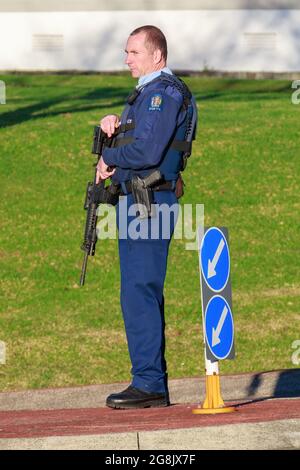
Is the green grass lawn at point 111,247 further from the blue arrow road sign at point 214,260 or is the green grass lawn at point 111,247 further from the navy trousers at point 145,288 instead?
the blue arrow road sign at point 214,260

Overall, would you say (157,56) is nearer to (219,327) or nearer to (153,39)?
(153,39)

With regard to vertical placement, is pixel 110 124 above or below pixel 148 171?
above

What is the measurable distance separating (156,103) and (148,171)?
409 mm

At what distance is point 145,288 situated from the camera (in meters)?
7.93

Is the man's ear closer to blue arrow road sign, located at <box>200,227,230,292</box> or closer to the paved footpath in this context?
blue arrow road sign, located at <box>200,227,230,292</box>

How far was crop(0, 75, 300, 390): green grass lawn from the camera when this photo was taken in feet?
42.1

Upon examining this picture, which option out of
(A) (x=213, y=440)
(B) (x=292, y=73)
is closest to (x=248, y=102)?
(B) (x=292, y=73)

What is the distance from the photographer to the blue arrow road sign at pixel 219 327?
7484 mm

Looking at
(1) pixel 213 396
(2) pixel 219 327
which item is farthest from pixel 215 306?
(1) pixel 213 396

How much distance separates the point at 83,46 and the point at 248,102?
27.6 ft

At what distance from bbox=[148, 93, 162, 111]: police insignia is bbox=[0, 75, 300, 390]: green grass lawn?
482cm

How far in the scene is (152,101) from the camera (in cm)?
782

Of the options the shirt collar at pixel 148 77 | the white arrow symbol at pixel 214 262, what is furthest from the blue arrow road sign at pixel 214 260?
the shirt collar at pixel 148 77

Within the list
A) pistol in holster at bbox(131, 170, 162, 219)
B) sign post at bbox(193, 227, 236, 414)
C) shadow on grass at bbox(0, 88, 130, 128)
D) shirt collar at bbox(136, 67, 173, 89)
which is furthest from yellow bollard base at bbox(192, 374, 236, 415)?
shadow on grass at bbox(0, 88, 130, 128)
